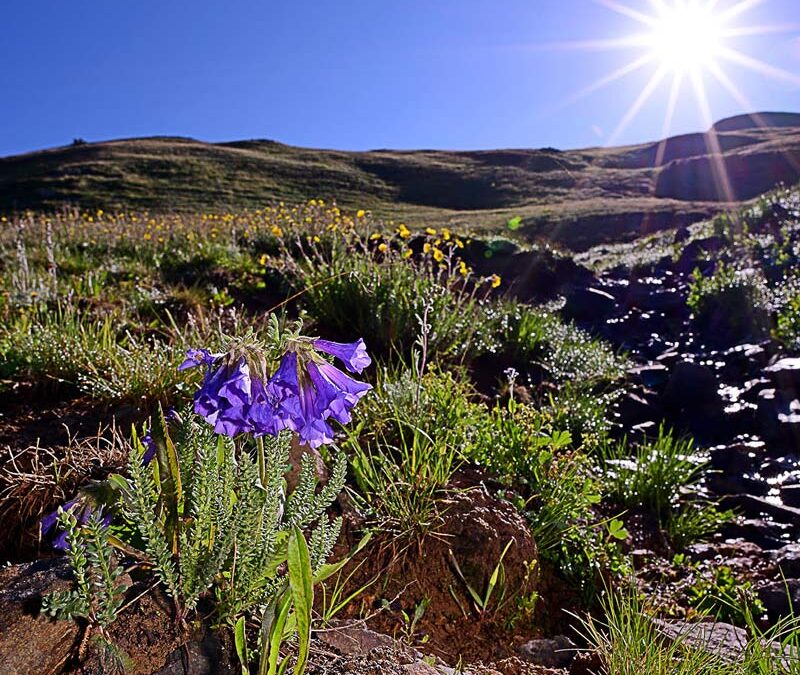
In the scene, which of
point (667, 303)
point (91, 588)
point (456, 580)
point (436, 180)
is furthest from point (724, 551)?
point (436, 180)

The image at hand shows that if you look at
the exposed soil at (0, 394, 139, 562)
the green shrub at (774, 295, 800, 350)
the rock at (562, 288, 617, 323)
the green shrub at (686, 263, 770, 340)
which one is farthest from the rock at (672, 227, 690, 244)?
the exposed soil at (0, 394, 139, 562)

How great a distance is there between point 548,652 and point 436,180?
2042 inches

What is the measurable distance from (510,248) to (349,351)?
10851mm

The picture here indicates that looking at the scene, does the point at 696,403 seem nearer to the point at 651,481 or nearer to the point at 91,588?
the point at 651,481

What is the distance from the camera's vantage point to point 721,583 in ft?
10.7

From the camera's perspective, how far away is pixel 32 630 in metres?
1.59

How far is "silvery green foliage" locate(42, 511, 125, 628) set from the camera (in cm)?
148

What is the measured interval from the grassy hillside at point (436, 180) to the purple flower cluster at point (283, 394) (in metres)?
24.0

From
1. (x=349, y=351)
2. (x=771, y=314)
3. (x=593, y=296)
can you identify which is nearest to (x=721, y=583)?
(x=349, y=351)

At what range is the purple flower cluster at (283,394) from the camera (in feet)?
4.65

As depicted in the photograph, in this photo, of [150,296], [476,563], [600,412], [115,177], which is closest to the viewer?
[476,563]

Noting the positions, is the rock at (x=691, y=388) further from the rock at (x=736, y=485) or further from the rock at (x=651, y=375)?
the rock at (x=736, y=485)

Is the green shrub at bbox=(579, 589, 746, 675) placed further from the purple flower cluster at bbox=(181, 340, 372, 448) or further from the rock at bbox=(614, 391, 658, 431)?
the rock at bbox=(614, 391, 658, 431)

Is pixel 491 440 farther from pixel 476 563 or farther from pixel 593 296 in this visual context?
pixel 593 296
